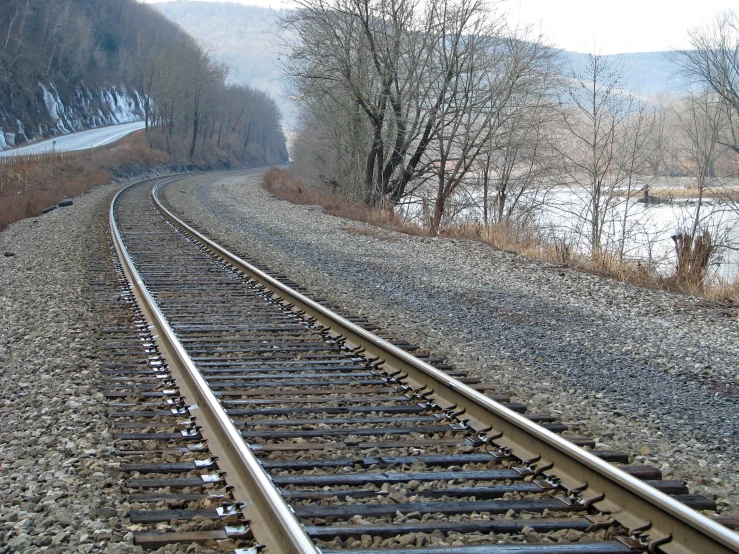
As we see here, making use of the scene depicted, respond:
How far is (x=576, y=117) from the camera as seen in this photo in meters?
21.2

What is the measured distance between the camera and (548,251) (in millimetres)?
13688

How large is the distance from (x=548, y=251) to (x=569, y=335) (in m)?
6.18

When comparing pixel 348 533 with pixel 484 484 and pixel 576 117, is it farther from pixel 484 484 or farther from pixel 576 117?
pixel 576 117

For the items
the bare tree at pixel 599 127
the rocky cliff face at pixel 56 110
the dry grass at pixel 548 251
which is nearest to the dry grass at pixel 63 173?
the rocky cliff face at pixel 56 110

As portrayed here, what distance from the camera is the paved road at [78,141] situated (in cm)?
5229

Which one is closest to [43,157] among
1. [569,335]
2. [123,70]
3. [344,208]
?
[344,208]

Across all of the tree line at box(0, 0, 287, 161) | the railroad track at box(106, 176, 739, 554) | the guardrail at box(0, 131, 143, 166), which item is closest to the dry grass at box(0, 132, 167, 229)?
the guardrail at box(0, 131, 143, 166)

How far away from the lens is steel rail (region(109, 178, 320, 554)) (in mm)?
3080

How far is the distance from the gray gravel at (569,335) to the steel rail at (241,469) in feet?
7.26

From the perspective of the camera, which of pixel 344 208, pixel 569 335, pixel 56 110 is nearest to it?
pixel 569 335

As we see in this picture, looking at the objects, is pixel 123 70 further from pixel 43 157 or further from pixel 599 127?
pixel 599 127

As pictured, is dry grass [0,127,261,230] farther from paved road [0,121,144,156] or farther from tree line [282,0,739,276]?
tree line [282,0,739,276]

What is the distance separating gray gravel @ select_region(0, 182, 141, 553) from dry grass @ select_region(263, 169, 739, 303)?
7.78 metres

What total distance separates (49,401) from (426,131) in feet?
63.8
